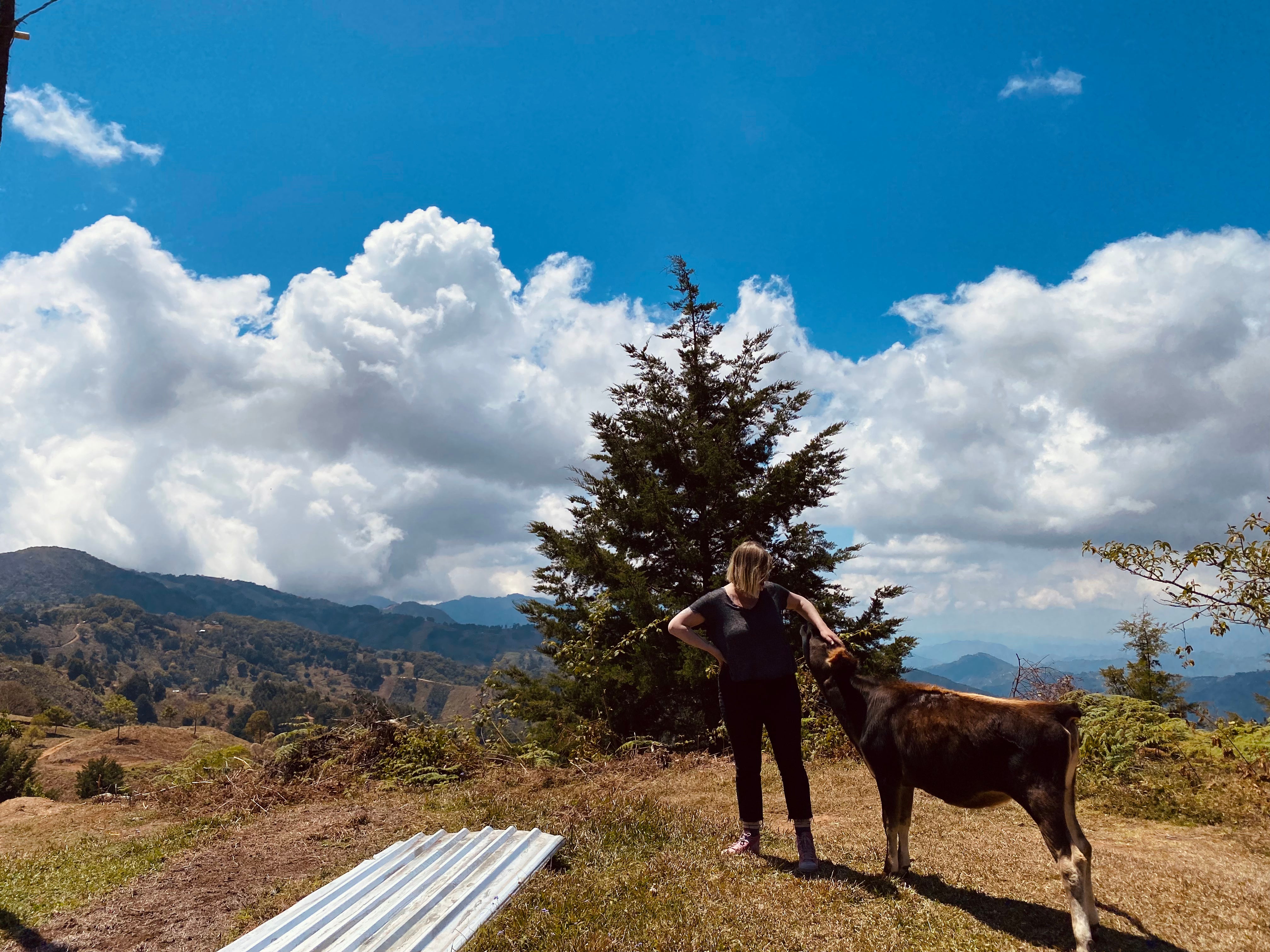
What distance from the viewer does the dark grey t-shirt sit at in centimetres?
501

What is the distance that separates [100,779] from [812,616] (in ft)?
52.7

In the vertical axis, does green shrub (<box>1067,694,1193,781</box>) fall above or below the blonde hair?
below

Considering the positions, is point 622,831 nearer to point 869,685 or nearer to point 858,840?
point 858,840

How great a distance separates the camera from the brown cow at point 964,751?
378cm

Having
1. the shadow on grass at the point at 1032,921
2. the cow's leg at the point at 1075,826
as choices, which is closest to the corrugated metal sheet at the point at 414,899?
the shadow on grass at the point at 1032,921

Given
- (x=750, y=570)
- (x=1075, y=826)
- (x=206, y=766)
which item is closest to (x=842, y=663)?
(x=750, y=570)

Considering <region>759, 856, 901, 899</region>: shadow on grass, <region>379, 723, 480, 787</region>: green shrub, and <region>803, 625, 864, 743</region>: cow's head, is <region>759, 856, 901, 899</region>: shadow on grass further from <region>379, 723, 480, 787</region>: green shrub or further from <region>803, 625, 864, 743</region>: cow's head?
<region>379, 723, 480, 787</region>: green shrub

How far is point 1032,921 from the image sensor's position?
165 inches

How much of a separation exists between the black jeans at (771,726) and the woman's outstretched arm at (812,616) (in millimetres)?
393

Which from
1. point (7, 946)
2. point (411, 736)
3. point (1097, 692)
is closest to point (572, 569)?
point (411, 736)

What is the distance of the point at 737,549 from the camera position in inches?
202

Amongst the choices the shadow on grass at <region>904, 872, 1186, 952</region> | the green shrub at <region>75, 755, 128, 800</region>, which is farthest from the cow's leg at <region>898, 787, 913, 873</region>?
the green shrub at <region>75, 755, 128, 800</region>

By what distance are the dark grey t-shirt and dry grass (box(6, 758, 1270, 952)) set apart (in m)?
1.36

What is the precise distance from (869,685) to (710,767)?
626 centimetres
